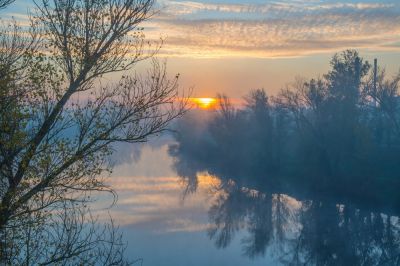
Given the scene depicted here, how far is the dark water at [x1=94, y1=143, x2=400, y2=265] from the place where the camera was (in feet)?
68.8

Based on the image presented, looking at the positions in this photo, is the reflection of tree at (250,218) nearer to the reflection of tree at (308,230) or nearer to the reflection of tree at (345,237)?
the reflection of tree at (308,230)

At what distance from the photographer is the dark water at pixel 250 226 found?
20984 millimetres

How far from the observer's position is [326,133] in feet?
120

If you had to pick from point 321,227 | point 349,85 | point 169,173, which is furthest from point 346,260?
point 169,173

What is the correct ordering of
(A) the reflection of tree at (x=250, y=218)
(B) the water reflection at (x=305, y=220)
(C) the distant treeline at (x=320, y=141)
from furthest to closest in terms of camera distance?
(C) the distant treeline at (x=320, y=141)
(A) the reflection of tree at (x=250, y=218)
(B) the water reflection at (x=305, y=220)

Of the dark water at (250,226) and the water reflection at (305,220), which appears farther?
the water reflection at (305,220)

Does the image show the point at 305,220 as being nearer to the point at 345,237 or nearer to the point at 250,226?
the point at 250,226

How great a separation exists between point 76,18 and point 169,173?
3769 centimetres

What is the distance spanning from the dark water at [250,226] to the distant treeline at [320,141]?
2.17 meters

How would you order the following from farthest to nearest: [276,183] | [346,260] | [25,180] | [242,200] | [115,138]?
1. [276,183]
2. [242,200]
3. [346,260]
4. [115,138]
5. [25,180]

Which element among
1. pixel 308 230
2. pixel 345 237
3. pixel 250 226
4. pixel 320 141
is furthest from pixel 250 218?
pixel 320 141

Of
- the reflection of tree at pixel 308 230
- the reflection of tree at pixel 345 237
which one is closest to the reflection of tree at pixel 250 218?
the reflection of tree at pixel 308 230

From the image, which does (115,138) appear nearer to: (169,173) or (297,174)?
(297,174)

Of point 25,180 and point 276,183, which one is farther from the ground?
point 25,180
